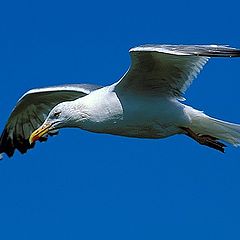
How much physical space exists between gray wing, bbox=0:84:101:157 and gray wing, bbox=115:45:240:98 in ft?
7.17

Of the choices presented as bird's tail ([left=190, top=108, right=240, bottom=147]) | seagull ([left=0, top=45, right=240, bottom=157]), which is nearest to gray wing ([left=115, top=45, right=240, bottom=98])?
seagull ([left=0, top=45, right=240, bottom=157])

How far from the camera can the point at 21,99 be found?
15836 millimetres

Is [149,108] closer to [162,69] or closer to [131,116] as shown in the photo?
[131,116]

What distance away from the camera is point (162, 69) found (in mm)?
12641

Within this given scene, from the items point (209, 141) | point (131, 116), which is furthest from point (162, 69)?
point (209, 141)

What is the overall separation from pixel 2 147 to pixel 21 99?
137 cm

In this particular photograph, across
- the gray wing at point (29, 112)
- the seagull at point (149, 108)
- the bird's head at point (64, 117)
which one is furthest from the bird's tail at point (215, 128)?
the gray wing at point (29, 112)

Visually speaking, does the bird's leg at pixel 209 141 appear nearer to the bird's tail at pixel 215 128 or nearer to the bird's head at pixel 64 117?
the bird's tail at pixel 215 128

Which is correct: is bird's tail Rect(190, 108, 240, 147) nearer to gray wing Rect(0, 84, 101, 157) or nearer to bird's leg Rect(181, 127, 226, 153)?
bird's leg Rect(181, 127, 226, 153)

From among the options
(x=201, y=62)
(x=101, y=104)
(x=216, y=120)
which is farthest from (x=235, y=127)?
(x=101, y=104)

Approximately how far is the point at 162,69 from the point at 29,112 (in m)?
4.19

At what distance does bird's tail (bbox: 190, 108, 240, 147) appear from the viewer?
13148 mm

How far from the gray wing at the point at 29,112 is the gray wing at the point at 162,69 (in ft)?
7.17

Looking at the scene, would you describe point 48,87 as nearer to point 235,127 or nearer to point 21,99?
point 21,99
